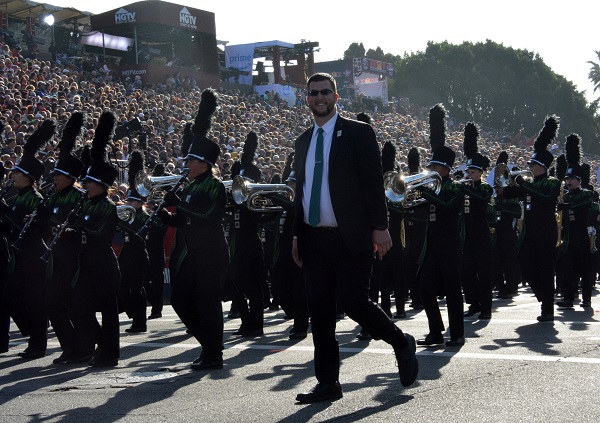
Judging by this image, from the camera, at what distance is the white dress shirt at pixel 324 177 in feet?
24.1

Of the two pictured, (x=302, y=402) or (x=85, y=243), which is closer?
(x=302, y=402)

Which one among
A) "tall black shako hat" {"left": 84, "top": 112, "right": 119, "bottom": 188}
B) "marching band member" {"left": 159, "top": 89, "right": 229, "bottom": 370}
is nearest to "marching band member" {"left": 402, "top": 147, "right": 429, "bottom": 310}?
"marching band member" {"left": 159, "top": 89, "right": 229, "bottom": 370}

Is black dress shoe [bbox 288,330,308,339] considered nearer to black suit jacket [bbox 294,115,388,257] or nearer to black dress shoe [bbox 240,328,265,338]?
black dress shoe [bbox 240,328,265,338]

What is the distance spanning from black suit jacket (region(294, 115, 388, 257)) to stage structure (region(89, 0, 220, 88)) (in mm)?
28572

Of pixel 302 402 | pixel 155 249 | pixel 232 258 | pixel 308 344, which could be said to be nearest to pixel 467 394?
pixel 302 402

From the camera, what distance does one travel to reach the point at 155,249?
15625 millimetres

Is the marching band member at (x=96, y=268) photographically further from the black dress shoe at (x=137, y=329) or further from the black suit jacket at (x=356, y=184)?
the black suit jacket at (x=356, y=184)

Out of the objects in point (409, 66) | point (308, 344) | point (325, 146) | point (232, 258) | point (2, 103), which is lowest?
point (308, 344)

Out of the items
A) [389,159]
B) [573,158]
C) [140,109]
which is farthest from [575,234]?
[140,109]

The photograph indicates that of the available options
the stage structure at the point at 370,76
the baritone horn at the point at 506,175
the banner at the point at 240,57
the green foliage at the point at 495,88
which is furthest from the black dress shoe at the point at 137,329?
the green foliage at the point at 495,88

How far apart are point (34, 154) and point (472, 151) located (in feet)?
17.9

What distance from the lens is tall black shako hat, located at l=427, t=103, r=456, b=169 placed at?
11164 mm

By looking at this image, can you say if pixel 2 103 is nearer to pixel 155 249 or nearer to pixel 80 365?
pixel 155 249

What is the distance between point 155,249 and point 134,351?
444 cm
